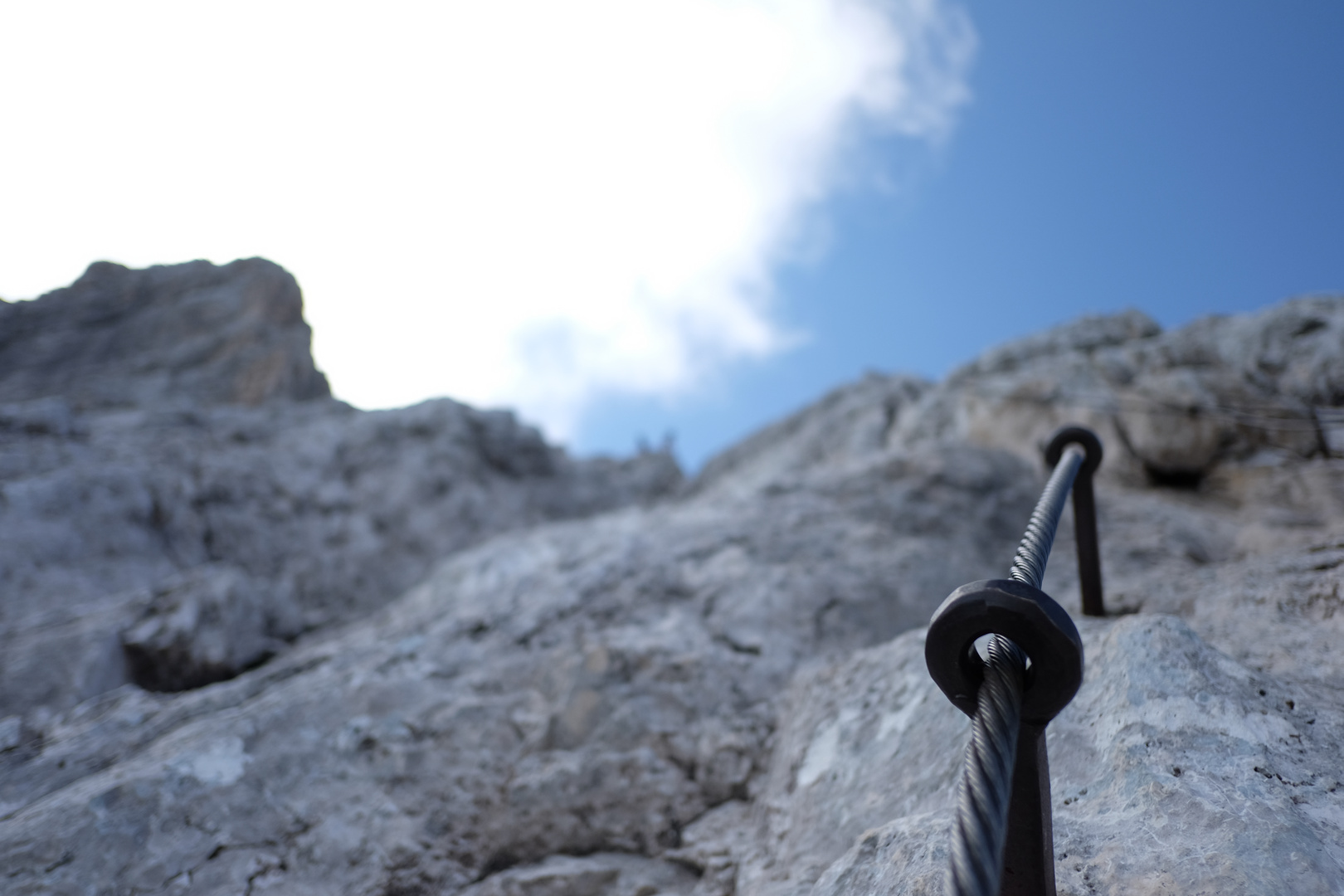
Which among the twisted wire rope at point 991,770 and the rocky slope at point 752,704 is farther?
the rocky slope at point 752,704

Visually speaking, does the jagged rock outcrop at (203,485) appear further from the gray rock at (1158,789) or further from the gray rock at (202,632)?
the gray rock at (1158,789)

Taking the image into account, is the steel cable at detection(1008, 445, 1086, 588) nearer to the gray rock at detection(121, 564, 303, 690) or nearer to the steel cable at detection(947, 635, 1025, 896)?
the steel cable at detection(947, 635, 1025, 896)

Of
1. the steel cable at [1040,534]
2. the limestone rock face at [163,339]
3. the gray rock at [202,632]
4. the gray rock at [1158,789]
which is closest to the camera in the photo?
the steel cable at [1040,534]

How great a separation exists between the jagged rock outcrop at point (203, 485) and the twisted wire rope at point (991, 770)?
160 inches

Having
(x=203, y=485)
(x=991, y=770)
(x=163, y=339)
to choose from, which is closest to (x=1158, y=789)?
(x=991, y=770)

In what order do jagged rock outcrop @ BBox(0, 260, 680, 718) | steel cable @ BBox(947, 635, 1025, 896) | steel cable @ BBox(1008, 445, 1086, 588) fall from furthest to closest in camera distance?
jagged rock outcrop @ BBox(0, 260, 680, 718) → steel cable @ BBox(1008, 445, 1086, 588) → steel cable @ BBox(947, 635, 1025, 896)

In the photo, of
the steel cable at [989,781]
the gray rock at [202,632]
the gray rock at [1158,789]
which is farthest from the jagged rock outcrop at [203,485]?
the steel cable at [989,781]

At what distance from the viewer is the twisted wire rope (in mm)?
775

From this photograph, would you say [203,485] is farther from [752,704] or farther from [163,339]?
[752,704]

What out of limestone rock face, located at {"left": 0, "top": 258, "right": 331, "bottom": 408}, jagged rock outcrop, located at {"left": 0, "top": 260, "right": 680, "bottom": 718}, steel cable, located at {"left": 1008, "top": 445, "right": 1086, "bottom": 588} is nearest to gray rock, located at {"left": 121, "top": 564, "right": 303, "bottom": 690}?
jagged rock outcrop, located at {"left": 0, "top": 260, "right": 680, "bottom": 718}

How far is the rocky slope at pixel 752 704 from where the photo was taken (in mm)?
1601

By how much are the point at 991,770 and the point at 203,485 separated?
5.92m

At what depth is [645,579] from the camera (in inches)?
151

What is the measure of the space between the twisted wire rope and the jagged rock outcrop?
4.07 metres
